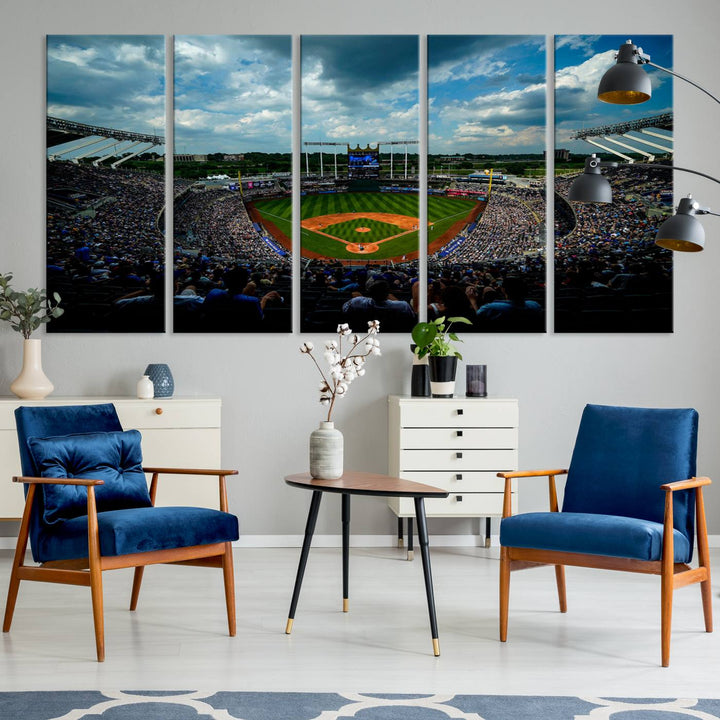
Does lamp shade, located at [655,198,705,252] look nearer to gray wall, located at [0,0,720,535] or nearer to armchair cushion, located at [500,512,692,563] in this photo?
armchair cushion, located at [500,512,692,563]

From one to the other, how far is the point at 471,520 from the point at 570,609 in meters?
1.49

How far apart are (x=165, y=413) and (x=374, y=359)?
131 centimetres

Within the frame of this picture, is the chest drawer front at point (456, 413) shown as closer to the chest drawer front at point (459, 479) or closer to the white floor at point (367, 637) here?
the chest drawer front at point (459, 479)

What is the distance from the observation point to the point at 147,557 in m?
3.22

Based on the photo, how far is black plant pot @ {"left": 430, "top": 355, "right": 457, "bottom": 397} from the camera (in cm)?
500

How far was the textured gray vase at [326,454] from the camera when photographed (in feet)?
11.5

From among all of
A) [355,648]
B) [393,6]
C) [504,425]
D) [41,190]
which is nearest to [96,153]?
[41,190]

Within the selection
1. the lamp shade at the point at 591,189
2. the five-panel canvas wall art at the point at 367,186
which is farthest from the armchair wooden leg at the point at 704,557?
the five-panel canvas wall art at the point at 367,186

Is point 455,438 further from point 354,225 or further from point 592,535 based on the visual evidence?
point 592,535

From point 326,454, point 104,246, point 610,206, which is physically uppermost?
point 610,206

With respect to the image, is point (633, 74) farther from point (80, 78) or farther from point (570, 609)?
point (80, 78)

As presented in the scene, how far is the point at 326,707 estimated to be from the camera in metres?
2.65

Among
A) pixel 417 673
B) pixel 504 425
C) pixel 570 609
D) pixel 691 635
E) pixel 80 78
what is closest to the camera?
pixel 417 673

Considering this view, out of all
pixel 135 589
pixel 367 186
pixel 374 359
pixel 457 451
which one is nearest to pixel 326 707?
pixel 135 589
